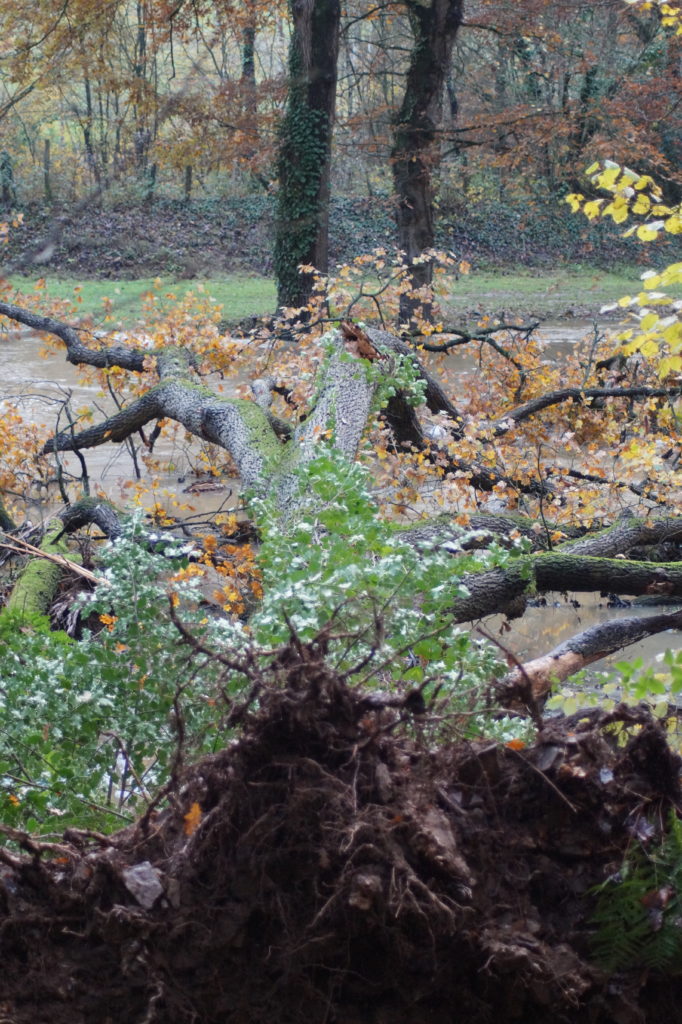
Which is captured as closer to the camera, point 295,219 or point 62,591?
point 62,591

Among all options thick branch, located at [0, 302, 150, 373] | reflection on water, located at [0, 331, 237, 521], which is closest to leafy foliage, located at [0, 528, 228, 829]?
reflection on water, located at [0, 331, 237, 521]

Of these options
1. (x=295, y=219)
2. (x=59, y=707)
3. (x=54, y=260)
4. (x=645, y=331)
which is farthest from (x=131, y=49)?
(x=59, y=707)

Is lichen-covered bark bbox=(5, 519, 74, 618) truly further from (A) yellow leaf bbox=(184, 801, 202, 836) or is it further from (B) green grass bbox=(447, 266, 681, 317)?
(B) green grass bbox=(447, 266, 681, 317)

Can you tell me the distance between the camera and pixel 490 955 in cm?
185

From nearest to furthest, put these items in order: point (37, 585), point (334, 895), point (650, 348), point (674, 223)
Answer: point (334, 895)
point (650, 348)
point (674, 223)
point (37, 585)

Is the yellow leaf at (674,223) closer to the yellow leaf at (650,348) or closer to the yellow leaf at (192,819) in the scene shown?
the yellow leaf at (650,348)

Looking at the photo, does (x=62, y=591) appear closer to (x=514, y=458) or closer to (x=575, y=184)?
(x=514, y=458)

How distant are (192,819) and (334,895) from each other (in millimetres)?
369

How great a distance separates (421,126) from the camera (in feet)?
57.5

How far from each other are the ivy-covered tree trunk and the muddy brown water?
3354 mm

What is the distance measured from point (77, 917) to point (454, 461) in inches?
231

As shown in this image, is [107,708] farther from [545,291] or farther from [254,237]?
[254,237]

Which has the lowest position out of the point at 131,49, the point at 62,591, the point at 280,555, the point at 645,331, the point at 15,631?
the point at 62,591

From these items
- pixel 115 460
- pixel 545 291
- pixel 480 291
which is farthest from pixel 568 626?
pixel 545 291
